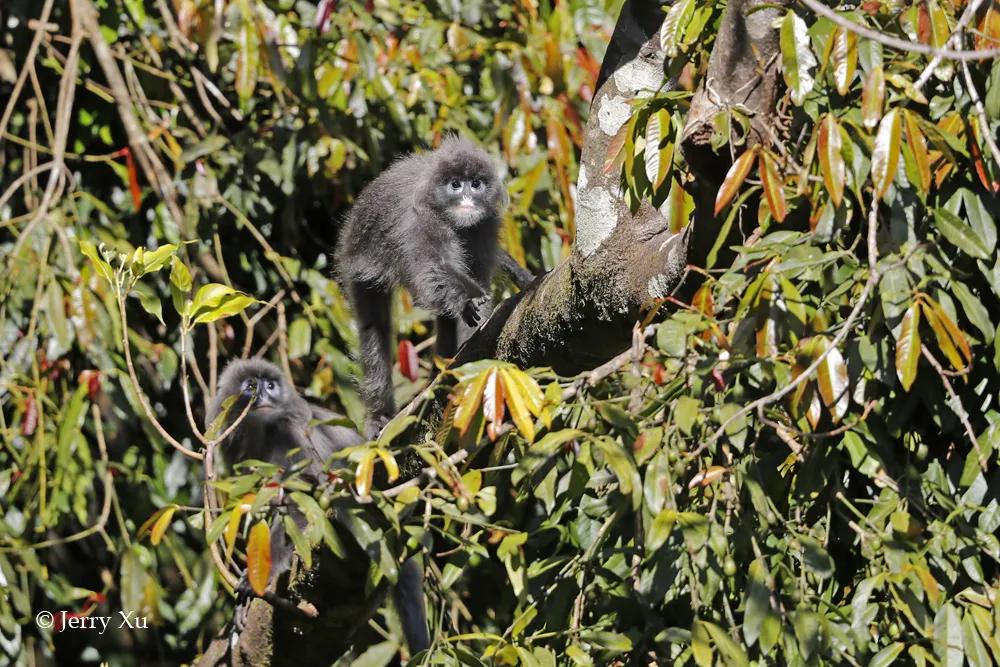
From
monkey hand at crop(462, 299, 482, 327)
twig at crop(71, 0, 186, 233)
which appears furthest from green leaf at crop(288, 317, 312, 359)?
monkey hand at crop(462, 299, 482, 327)

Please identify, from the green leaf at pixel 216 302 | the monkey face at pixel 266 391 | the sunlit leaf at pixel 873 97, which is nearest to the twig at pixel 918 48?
the sunlit leaf at pixel 873 97

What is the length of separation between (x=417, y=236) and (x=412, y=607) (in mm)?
1513

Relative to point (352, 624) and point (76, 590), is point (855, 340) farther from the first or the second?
point (76, 590)

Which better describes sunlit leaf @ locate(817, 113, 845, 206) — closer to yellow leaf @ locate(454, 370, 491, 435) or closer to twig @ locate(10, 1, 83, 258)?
yellow leaf @ locate(454, 370, 491, 435)

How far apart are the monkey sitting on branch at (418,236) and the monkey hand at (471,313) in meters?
0.29

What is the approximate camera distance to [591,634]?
2273mm

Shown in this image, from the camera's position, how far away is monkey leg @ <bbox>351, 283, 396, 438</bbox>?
16.3 feet

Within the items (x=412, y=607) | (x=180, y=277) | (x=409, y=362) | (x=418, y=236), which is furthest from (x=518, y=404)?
(x=418, y=236)

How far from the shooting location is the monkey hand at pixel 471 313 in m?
4.31

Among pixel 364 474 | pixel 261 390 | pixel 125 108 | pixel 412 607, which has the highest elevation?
pixel 125 108

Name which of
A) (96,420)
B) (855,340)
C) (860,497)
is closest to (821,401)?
(855,340)

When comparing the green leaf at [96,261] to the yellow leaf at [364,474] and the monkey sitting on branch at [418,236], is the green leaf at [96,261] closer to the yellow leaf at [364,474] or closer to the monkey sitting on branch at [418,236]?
the yellow leaf at [364,474]

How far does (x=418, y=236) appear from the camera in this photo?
4.80m

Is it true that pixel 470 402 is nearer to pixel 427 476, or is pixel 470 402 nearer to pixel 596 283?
pixel 427 476
